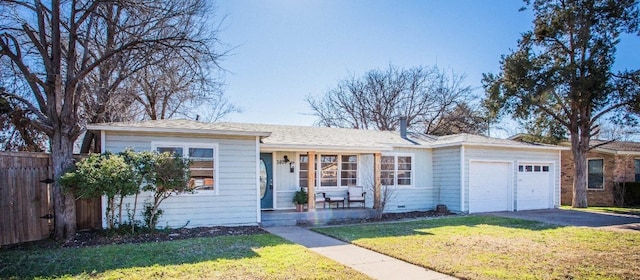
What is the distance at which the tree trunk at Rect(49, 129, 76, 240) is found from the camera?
348 inches

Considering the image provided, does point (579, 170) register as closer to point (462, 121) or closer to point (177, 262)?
point (462, 121)

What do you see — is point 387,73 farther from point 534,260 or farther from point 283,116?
point 534,260

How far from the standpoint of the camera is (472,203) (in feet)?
47.1

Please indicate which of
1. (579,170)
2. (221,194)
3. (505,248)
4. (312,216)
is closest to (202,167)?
(221,194)

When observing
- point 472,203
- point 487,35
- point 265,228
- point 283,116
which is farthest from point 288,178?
point 283,116

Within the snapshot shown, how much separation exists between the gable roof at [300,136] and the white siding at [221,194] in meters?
0.34

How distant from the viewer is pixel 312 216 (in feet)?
39.8

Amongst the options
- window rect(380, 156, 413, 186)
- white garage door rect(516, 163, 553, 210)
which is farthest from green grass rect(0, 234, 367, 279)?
white garage door rect(516, 163, 553, 210)

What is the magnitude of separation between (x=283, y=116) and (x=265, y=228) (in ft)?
58.8

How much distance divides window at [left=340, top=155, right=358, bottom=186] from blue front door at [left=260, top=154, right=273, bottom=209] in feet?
9.15

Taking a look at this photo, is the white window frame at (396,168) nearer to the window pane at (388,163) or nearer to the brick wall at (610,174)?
the window pane at (388,163)

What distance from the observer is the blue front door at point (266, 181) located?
12781 mm

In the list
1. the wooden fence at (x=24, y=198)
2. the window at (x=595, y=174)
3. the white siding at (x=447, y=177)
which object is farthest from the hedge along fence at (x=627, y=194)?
the wooden fence at (x=24, y=198)

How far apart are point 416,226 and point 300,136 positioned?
17.1ft
